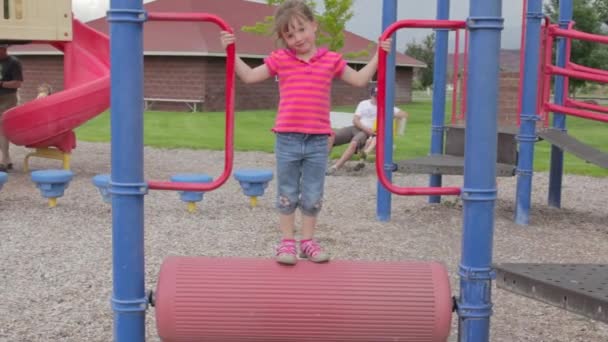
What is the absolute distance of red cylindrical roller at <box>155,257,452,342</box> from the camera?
2723 mm

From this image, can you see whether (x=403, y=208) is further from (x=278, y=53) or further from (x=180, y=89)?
(x=180, y=89)

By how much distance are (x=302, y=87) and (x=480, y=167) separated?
0.75 metres

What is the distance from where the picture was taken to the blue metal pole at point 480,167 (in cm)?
280

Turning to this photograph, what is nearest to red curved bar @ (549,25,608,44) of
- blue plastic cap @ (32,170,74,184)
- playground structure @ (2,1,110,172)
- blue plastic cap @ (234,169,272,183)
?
blue plastic cap @ (234,169,272,183)

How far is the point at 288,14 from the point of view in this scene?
10.1 ft

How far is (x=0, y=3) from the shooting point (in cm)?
826

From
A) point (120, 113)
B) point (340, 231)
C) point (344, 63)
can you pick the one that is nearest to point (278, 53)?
point (344, 63)

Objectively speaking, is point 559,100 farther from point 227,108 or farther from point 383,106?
point 227,108

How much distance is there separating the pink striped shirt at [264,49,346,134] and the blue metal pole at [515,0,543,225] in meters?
3.48

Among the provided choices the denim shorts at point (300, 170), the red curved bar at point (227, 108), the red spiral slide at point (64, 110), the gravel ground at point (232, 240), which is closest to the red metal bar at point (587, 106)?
the gravel ground at point (232, 240)

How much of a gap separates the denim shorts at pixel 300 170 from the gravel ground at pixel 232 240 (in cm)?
100

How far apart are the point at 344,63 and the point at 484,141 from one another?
682 mm

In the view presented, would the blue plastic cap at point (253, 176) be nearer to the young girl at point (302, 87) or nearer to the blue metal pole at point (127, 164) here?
the young girl at point (302, 87)

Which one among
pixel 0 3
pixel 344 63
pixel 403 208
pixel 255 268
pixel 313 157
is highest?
pixel 0 3
